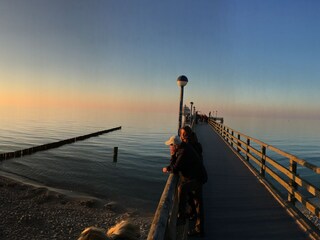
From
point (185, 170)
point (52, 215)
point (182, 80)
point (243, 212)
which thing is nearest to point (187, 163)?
point (185, 170)

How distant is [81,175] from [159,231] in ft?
61.3

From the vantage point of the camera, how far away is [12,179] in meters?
18.6

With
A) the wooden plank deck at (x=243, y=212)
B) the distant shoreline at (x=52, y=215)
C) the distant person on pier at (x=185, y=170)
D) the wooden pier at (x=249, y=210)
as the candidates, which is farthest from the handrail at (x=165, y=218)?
the distant shoreline at (x=52, y=215)

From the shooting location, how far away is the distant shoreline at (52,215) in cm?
1038

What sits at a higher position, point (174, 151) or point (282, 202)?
point (174, 151)

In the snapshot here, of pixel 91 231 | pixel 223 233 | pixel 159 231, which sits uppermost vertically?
pixel 91 231

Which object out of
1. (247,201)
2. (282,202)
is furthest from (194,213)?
(282,202)

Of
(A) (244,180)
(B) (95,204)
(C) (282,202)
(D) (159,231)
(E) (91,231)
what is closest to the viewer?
(E) (91,231)

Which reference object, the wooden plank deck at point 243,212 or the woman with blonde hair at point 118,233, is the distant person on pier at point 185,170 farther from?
the woman with blonde hair at point 118,233

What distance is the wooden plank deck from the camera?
5.07 meters

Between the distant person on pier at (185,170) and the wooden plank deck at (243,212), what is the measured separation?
0.66 meters

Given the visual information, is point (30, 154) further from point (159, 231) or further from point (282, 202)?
point (159, 231)

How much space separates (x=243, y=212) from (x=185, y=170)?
2.07m

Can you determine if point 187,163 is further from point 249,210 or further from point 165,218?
point 249,210
